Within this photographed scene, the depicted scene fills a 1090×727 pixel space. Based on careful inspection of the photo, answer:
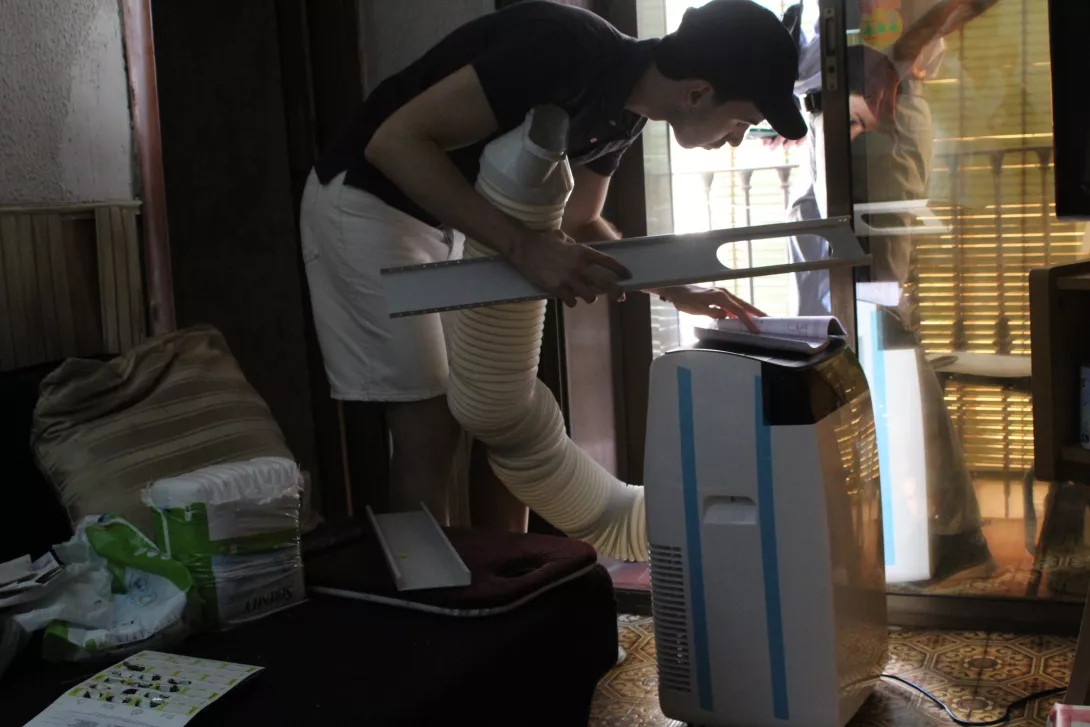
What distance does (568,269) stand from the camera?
1450 mm

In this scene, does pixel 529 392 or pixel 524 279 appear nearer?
pixel 524 279

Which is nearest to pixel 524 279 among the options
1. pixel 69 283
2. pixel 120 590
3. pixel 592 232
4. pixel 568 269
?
pixel 568 269

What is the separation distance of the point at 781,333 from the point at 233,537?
0.87 metres

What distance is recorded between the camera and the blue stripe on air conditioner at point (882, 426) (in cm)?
214

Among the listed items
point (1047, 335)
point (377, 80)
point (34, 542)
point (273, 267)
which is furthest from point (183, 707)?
point (377, 80)

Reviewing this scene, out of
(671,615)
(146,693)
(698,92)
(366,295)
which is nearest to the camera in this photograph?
(146,693)

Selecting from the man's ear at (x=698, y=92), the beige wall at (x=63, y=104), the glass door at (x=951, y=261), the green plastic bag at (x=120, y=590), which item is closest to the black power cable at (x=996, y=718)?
the glass door at (x=951, y=261)

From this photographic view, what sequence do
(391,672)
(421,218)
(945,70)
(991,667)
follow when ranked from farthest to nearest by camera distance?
(945,70) → (991,667) → (421,218) → (391,672)

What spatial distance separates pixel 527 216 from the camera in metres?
1.56

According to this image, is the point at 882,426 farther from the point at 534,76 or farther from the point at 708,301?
the point at 534,76

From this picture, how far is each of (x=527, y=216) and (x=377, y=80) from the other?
0.89 metres

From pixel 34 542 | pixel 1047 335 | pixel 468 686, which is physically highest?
pixel 1047 335

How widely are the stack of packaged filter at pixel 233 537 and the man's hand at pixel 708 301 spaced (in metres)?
0.72

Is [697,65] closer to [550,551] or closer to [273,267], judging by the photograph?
[550,551]
